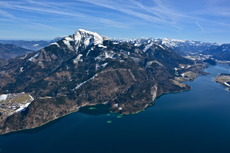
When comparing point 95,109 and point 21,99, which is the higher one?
point 21,99

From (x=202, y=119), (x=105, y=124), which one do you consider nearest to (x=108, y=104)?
(x=105, y=124)

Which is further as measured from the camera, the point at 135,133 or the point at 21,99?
the point at 21,99

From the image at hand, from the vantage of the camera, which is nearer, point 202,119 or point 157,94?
point 202,119

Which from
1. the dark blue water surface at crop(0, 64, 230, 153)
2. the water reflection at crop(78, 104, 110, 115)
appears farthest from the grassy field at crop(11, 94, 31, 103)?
the water reflection at crop(78, 104, 110, 115)

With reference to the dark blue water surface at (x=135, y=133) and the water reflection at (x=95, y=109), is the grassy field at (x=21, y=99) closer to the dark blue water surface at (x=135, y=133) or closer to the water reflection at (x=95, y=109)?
the dark blue water surface at (x=135, y=133)

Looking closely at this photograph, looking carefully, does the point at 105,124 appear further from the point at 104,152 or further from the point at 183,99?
the point at 183,99

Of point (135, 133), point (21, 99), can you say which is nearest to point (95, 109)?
point (135, 133)

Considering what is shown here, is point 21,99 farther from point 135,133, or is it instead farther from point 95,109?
point 135,133

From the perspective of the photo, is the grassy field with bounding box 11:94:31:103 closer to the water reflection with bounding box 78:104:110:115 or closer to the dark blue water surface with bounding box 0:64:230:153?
the dark blue water surface with bounding box 0:64:230:153
